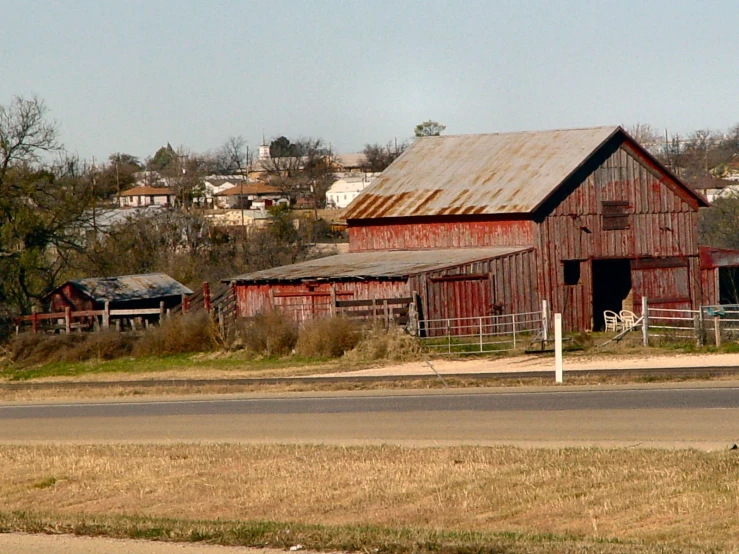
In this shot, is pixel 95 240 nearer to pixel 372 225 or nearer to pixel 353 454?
pixel 372 225

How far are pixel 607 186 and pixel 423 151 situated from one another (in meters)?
8.51

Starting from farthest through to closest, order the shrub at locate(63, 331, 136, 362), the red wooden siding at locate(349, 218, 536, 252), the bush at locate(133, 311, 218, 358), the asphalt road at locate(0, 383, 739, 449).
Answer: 1. the red wooden siding at locate(349, 218, 536, 252)
2. the shrub at locate(63, 331, 136, 362)
3. the bush at locate(133, 311, 218, 358)
4. the asphalt road at locate(0, 383, 739, 449)

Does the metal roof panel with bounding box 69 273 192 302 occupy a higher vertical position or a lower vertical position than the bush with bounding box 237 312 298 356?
higher

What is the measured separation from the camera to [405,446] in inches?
594

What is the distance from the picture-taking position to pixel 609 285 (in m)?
45.0

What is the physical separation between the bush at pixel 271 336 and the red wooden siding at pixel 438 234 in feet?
31.9

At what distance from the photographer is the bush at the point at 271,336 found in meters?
34.1

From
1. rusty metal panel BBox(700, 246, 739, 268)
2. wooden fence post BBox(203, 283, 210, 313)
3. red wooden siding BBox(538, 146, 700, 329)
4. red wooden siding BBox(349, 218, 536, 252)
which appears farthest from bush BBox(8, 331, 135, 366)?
rusty metal panel BBox(700, 246, 739, 268)

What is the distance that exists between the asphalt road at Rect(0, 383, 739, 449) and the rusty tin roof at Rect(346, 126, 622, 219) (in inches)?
782

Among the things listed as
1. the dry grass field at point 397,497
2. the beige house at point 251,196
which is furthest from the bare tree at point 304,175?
the dry grass field at point 397,497

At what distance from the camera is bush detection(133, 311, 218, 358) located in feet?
119

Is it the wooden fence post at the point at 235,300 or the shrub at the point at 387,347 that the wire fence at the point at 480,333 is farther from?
the wooden fence post at the point at 235,300

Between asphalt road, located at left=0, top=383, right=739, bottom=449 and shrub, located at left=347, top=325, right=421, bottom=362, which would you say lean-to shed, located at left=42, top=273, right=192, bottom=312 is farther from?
asphalt road, located at left=0, top=383, right=739, bottom=449

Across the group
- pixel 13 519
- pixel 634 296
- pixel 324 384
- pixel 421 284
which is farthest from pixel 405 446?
pixel 634 296
